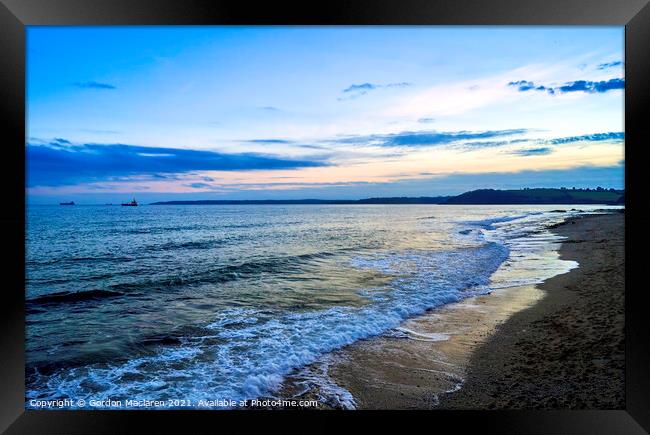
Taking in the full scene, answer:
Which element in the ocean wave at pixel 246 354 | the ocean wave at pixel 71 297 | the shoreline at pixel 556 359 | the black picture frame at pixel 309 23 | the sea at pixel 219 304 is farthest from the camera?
the ocean wave at pixel 71 297

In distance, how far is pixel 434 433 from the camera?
2834 millimetres

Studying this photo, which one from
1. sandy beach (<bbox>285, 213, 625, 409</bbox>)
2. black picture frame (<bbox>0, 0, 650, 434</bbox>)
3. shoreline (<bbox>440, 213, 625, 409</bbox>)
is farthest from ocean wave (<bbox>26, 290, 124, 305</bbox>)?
shoreline (<bbox>440, 213, 625, 409</bbox>)

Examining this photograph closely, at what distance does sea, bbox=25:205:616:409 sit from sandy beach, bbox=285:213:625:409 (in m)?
0.42

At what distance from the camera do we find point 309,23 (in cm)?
296

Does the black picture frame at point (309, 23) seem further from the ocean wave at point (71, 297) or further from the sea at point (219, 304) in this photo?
the ocean wave at point (71, 297)

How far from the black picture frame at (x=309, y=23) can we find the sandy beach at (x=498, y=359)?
0.26 meters

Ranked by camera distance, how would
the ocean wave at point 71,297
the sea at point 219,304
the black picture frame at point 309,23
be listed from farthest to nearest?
the ocean wave at point 71,297, the sea at point 219,304, the black picture frame at point 309,23

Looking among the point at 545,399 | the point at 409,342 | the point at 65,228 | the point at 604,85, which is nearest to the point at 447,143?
the point at 604,85

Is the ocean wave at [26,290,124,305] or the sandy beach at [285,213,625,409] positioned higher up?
the sandy beach at [285,213,625,409]

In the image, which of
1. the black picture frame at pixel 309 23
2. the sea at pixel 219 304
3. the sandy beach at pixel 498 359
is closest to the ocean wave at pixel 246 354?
the sea at pixel 219 304

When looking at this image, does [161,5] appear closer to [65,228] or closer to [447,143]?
[447,143]

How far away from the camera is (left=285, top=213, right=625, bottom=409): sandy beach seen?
124 inches

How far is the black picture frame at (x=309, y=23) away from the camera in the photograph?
2.81 m

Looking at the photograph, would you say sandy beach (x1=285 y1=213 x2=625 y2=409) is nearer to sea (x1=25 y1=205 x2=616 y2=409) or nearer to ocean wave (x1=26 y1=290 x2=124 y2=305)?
sea (x1=25 y1=205 x2=616 y2=409)
